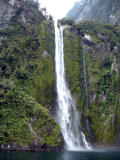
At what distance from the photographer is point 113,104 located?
4044 centimetres

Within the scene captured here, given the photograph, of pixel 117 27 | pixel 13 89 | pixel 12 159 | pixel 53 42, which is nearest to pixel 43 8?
pixel 53 42

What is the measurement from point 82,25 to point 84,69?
13005 millimetres

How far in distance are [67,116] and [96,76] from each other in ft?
36.6

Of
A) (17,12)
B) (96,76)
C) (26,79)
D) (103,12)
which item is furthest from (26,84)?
(103,12)

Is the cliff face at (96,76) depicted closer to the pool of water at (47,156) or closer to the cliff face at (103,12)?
the pool of water at (47,156)

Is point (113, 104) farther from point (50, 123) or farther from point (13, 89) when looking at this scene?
point (13, 89)

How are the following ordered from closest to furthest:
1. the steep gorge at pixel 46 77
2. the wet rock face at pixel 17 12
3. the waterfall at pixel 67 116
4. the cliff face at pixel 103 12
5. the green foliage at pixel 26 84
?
the green foliage at pixel 26 84 → the steep gorge at pixel 46 77 → the waterfall at pixel 67 116 → the wet rock face at pixel 17 12 → the cliff face at pixel 103 12

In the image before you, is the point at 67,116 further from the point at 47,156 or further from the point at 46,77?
the point at 47,156

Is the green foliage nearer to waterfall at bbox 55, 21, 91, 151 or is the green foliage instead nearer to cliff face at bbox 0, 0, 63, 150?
cliff face at bbox 0, 0, 63, 150

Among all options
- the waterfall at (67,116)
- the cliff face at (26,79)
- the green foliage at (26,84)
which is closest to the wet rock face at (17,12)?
the cliff face at (26,79)

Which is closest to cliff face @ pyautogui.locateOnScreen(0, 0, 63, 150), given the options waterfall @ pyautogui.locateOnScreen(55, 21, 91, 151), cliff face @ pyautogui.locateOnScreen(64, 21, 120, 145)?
waterfall @ pyautogui.locateOnScreen(55, 21, 91, 151)

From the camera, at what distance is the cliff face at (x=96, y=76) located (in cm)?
3872

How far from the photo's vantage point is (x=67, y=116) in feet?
124

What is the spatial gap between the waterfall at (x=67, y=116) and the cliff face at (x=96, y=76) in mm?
1245
